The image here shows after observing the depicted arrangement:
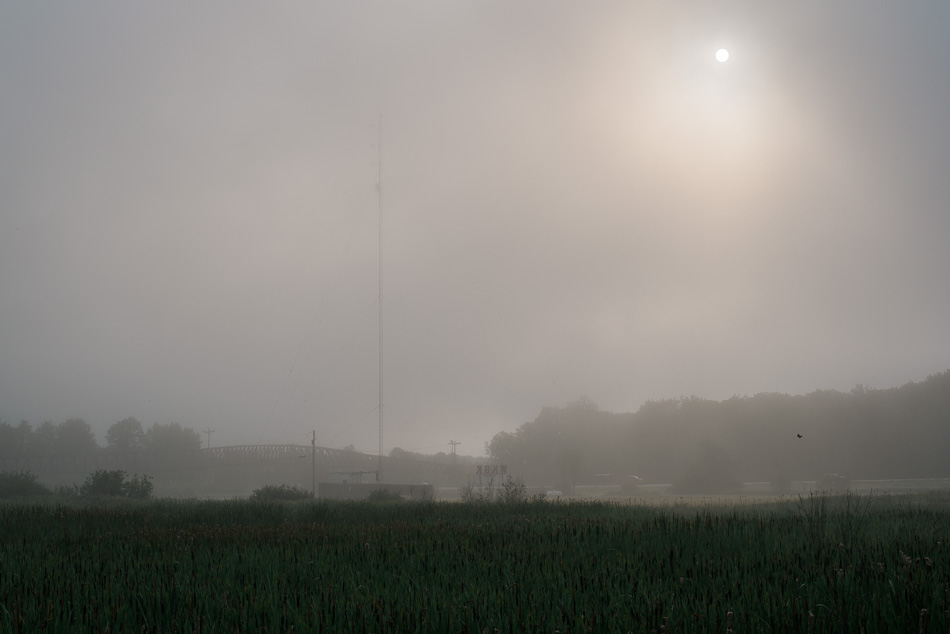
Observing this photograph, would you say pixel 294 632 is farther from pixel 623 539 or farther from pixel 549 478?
pixel 549 478

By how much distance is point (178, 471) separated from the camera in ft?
420

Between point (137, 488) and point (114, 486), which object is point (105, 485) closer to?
point (114, 486)

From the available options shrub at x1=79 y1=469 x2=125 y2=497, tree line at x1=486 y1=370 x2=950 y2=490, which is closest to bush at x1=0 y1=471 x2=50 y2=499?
shrub at x1=79 y1=469 x2=125 y2=497

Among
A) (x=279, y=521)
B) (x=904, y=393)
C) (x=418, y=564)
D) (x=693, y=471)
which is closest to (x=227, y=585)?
(x=418, y=564)

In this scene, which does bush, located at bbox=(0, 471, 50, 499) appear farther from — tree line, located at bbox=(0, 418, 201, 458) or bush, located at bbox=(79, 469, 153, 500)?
tree line, located at bbox=(0, 418, 201, 458)

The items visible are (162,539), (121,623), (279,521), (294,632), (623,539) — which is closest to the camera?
(294,632)

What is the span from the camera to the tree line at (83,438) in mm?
149625

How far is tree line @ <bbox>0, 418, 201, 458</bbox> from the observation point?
14962 cm

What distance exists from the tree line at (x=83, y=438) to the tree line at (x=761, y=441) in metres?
96.4

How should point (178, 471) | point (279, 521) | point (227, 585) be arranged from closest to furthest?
point (227, 585)
point (279, 521)
point (178, 471)

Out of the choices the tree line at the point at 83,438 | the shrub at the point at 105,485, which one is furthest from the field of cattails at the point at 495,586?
the tree line at the point at 83,438

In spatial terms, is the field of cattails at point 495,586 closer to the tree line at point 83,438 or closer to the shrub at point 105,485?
the shrub at point 105,485

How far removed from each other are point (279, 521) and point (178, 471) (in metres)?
124

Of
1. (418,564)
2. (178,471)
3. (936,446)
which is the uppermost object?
(418,564)
